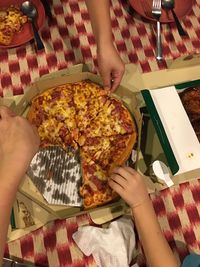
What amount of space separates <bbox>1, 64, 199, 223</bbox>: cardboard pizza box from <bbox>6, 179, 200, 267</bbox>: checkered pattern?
33 millimetres

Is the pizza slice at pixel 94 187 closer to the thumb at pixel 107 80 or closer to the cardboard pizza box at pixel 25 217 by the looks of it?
the cardboard pizza box at pixel 25 217

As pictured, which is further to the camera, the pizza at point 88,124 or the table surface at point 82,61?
the pizza at point 88,124

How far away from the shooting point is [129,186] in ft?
3.11

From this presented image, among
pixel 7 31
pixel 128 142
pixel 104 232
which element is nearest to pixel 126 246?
pixel 104 232

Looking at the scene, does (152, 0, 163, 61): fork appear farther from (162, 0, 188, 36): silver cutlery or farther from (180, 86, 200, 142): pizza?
(180, 86, 200, 142): pizza

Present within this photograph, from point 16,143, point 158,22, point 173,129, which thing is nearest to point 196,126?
point 173,129

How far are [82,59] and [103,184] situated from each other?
50 cm

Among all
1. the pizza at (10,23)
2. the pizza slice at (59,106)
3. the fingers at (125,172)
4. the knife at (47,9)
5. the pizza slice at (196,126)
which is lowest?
the fingers at (125,172)

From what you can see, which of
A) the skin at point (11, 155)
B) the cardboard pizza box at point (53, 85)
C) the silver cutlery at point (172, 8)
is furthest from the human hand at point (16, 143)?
the silver cutlery at point (172, 8)

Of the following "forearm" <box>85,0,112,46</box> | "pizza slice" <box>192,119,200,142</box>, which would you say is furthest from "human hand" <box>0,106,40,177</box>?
"pizza slice" <box>192,119,200,142</box>

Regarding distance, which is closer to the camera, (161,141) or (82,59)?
(161,141)

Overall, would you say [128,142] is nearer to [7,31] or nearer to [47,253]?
[47,253]

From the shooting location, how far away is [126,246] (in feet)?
3.13

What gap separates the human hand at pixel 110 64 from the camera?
3.66ft
